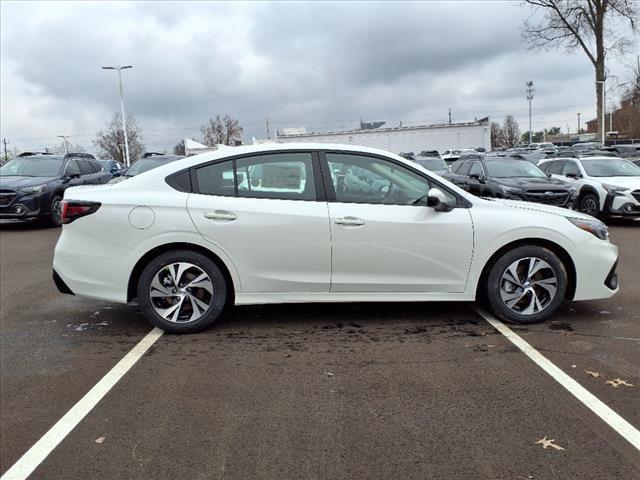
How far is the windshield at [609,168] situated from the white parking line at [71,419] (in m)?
11.9

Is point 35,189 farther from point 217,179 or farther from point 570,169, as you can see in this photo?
point 570,169

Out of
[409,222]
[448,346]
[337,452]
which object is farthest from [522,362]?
[337,452]

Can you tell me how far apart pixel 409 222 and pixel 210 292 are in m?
1.82

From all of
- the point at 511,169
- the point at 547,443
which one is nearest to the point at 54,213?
the point at 511,169

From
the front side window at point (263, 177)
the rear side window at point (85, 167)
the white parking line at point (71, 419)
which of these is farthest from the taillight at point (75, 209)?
the rear side window at point (85, 167)

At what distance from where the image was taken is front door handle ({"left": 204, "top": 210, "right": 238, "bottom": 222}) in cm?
478

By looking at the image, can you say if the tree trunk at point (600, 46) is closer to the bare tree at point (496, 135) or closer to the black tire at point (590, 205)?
the black tire at point (590, 205)

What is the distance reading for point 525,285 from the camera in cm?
505

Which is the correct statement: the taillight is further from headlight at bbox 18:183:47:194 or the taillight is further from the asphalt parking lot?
headlight at bbox 18:183:47:194

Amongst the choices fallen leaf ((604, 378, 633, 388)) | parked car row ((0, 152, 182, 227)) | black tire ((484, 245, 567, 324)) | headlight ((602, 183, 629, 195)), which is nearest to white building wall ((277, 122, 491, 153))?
parked car row ((0, 152, 182, 227))

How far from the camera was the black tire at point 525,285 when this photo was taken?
16.4 ft

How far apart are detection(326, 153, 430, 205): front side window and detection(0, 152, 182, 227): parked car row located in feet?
27.7

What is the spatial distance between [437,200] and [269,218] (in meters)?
1.44

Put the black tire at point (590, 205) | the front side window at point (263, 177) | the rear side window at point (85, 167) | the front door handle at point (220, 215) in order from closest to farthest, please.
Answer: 1. the front door handle at point (220, 215)
2. the front side window at point (263, 177)
3. the black tire at point (590, 205)
4. the rear side window at point (85, 167)
